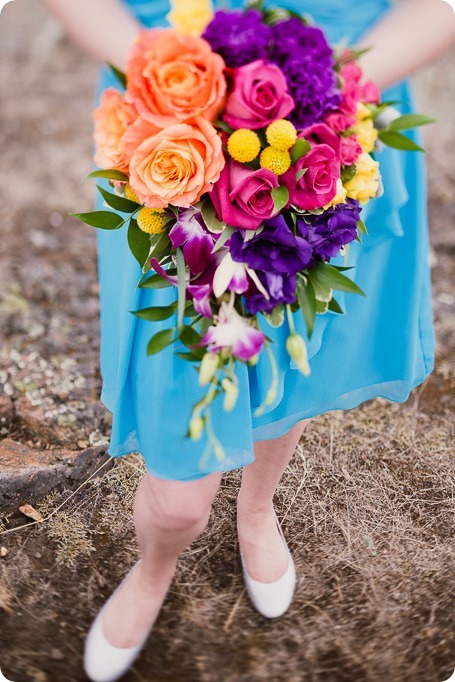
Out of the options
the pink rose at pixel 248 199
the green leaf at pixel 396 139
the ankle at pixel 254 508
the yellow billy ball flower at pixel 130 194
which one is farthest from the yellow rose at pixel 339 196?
the ankle at pixel 254 508

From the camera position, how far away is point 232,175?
1084mm

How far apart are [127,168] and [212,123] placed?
0.52 feet

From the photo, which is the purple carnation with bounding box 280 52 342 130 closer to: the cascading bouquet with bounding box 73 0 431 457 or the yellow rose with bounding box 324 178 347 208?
the cascading bouquet with bounding box 73 0 431 457

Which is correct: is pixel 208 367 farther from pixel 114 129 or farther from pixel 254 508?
pixel 254 508

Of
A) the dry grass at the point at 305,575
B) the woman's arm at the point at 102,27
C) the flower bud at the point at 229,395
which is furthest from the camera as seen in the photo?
the dry grass at the point at 305,575

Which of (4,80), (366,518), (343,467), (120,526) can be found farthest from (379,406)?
(4,80)

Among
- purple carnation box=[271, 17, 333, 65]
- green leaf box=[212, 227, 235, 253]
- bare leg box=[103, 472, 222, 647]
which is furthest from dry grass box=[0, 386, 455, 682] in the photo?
purple carnation box=[271, 17, 333, 65]

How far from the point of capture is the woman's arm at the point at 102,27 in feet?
4.77

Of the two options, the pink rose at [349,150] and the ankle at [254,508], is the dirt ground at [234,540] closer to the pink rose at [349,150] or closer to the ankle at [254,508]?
the ankle at [254,508]

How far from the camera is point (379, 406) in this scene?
7.51ft

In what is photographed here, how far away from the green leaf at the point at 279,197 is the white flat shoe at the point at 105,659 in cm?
105

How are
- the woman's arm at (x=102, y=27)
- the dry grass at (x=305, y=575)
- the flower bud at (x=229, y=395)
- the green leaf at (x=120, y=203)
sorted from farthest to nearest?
the dry grass at (x=305, y=575)
the woman's arm at (x=102, y=27)
the green leaf at (x=120, y=203)
the flower bud at (x=229, y=395)

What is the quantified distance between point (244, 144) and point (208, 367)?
35 centimetres

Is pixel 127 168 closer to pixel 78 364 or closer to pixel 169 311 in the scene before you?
pixel 169 311
